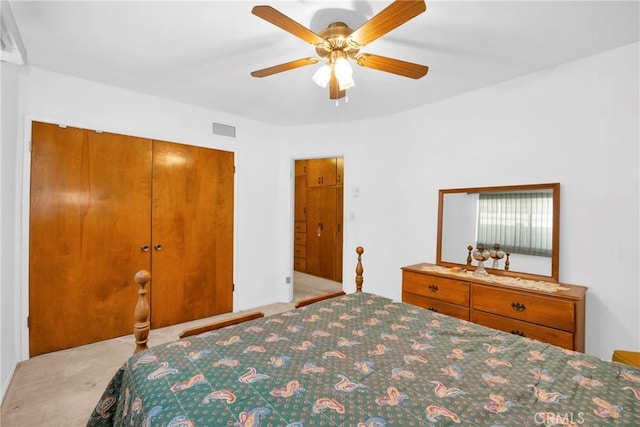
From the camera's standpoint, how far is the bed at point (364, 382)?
3.07ft

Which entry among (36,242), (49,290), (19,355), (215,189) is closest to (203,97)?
(215,189)

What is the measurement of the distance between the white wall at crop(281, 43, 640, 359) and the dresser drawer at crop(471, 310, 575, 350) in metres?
0.41

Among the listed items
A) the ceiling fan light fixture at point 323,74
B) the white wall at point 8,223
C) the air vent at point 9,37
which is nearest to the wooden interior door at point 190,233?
the white wall at point 8,223

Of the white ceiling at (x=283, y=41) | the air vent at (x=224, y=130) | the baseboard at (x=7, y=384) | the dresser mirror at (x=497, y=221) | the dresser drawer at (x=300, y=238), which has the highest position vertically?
the white ceiling at (x=283, y=41)

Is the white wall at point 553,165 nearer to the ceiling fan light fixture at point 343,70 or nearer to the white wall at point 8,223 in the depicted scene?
the ceiling fan light fixture at point 343,70

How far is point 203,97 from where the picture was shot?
3.12m

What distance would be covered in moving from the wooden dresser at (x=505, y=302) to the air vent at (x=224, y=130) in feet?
8.59

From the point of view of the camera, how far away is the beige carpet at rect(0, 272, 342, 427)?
1.83m

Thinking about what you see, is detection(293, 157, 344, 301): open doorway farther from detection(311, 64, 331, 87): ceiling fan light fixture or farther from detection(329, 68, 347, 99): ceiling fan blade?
detection(311, 64, 331, 87): ceiling fan light fixture

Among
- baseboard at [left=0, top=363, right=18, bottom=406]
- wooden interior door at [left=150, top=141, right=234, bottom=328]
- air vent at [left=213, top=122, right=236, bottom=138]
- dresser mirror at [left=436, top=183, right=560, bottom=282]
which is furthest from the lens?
air vent at [left=213, top=122, right=236, bottom=138]

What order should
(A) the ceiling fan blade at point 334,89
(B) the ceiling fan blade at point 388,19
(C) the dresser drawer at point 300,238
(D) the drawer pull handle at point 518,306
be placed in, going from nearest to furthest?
(B) the ceiling fan blade at point 388,19, (A) the ceiling fan blade at point 334,89, (D) the drawer pull handle at point 518,306, (C) the dresser drawer at point 300,238

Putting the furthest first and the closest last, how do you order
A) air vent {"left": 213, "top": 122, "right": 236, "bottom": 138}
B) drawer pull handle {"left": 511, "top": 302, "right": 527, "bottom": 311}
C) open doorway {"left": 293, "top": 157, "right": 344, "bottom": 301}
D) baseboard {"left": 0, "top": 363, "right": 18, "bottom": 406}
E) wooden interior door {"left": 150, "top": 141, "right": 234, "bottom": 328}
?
open doorway {"left": 293, "top": 157, "right": 344, "bottom": 301} → air vent {"left": 213, "top": 122, "right": 236, "bottom": 138} → wooden interior door {"left": 150, "top": 141, "right": 234, "bottom": 328} → drawer pull handle {"left": 511, "top": 302, "right": 527, "bottom": 311} → baseboard {"left": 0, "top": 363, "right": 18, "bottom": 406}

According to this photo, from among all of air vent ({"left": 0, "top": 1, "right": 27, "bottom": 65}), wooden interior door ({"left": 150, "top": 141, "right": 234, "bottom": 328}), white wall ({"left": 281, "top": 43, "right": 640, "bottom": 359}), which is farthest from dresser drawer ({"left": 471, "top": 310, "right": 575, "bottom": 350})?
air vent ({"left": 0, "top": 1, "right": 27, "bottom": 65})

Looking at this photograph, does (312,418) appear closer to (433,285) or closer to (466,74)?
(433,285)
